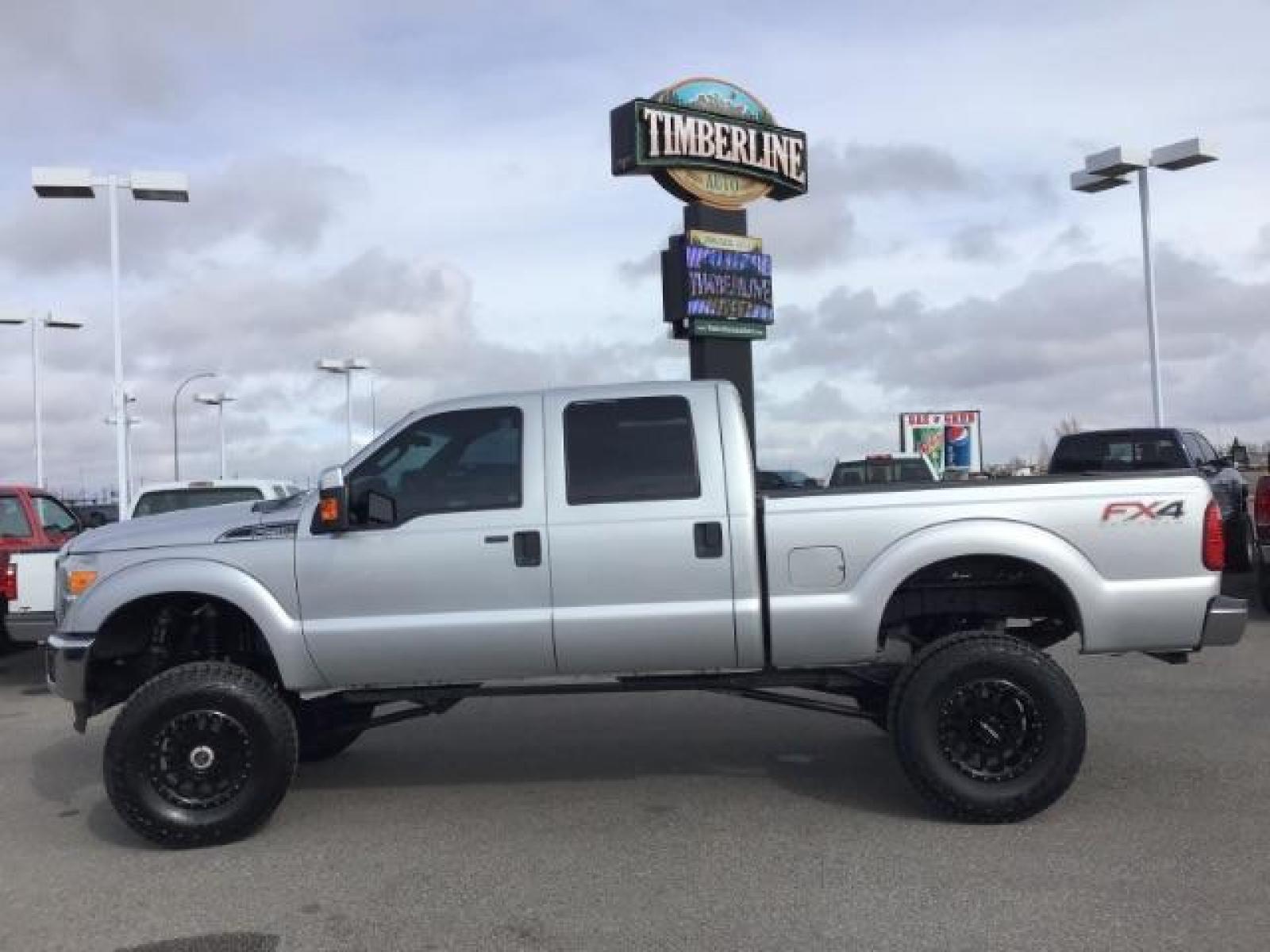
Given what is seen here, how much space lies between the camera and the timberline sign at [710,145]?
22766 millimetres

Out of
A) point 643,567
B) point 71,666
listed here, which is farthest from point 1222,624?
point 71,666

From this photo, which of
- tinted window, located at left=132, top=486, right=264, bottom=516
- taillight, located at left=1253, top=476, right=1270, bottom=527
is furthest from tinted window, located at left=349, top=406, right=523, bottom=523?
taillight, located at left=1253, top=476, right=1270, bottom=527

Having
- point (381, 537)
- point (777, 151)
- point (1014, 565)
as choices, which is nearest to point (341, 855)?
point (381, 537)

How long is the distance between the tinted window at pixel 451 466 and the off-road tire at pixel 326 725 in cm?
132

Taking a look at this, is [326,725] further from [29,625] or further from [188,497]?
[188,497]

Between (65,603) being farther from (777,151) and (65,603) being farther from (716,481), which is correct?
(777,151)

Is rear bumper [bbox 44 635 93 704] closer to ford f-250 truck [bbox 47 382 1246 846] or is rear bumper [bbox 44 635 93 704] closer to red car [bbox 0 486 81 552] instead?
ford f-250 truck [bbox 47 382 1246 846]

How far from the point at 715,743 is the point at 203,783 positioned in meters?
3.18

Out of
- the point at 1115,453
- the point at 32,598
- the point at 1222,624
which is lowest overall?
the point at 1222,624

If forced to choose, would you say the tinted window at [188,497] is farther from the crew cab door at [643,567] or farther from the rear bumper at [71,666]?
the crew cab door at [643,567]

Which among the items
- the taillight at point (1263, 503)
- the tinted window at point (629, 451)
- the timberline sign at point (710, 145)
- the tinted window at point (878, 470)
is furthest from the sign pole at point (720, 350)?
the tinted window at point (629, 451)

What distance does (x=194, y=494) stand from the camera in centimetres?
1187

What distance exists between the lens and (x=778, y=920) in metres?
4.67

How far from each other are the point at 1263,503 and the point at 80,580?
10.9 meters
